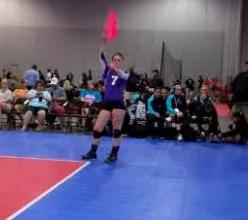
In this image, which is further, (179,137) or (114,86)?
(179,137)

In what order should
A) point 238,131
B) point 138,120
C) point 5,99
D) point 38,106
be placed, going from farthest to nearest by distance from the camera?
point 5,99
point 38,106
point 138,120
point 238,131

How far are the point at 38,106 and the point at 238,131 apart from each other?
4.67m

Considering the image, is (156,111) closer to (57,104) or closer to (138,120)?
(138,120)

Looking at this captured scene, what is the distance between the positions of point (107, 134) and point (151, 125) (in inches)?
40.4

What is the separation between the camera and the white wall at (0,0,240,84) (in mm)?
22531

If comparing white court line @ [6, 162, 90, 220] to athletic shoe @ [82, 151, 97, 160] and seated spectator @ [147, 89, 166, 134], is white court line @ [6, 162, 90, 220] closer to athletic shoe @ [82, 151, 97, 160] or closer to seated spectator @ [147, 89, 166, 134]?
athletic shoe @ [82, 151, 97, 160]

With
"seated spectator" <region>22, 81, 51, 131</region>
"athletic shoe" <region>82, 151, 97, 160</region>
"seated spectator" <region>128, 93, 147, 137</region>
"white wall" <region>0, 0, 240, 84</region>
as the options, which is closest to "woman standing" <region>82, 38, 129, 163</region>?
"athletic shoe" <region>82, 151, 97, 160</region>

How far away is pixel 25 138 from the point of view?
1055cm

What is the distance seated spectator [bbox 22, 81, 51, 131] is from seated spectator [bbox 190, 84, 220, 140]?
3.47 m

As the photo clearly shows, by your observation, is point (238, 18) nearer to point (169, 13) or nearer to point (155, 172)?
point (169, 13)

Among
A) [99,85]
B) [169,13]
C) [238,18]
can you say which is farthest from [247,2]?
[99,85]

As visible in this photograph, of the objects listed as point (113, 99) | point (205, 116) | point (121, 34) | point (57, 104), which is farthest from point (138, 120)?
point (121, 34)

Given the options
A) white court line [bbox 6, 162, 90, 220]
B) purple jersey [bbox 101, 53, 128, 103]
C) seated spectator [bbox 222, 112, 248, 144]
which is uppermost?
purple jersey [bbox 101, 53, 128, 103]

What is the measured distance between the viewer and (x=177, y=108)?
37.8ft
